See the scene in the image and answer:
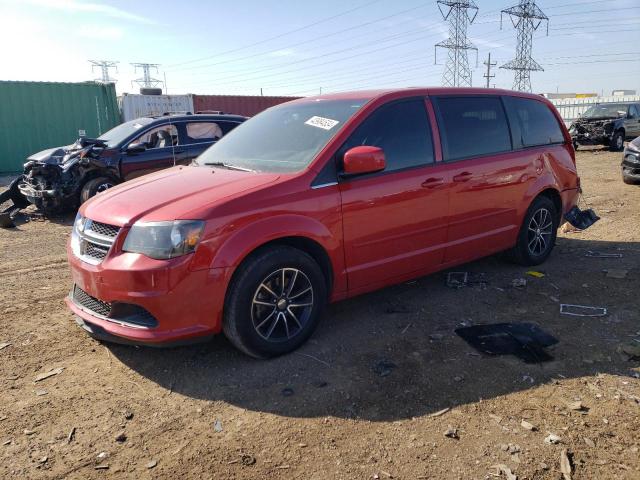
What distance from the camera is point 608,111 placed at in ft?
62.5

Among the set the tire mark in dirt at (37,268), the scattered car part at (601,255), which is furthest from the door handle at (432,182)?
the tire mark in dirt at (37,268)

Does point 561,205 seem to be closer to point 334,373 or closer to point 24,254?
point 334,373

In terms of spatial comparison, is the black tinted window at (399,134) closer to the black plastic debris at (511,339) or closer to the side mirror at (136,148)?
the black plastic debris at (511,339)

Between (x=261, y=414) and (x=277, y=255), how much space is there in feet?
3.38

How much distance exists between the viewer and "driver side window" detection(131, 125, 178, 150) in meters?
9.20

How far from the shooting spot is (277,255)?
135 inches

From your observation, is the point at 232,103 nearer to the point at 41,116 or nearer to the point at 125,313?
the point at 41,116

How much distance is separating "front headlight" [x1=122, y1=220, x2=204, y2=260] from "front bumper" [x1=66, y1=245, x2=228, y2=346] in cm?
5

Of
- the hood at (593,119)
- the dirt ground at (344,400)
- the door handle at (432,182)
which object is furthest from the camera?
the hood at (593,119)

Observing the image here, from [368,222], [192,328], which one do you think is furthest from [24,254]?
[368,222]

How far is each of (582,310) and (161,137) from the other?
7538 millimetres

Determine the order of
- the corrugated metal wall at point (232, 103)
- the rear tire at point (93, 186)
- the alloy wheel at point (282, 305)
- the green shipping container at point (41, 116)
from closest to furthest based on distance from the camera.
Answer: the alloy wheel at point (282, 305)
the rear tire at point (93, 186)
the green shipping container at point (41, 116)
the corrugated metal wall at point (232, 103)

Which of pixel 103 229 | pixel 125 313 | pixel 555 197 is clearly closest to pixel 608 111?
pixel 555 197

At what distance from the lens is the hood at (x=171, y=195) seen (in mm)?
3264
